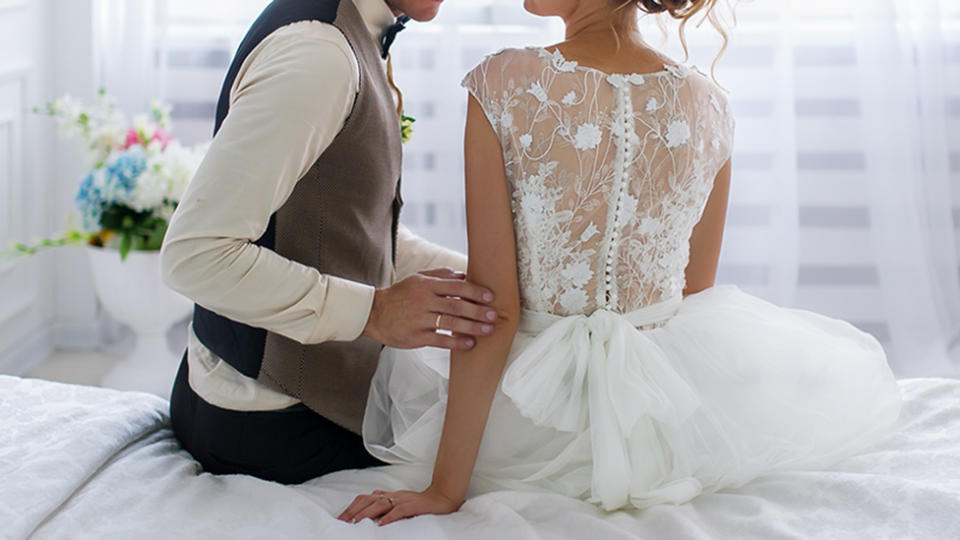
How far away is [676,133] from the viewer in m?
1.24

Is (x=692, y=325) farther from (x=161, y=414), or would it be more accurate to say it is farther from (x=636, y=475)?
(x=161, y=414)

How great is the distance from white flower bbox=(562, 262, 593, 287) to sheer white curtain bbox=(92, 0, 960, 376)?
1.87m

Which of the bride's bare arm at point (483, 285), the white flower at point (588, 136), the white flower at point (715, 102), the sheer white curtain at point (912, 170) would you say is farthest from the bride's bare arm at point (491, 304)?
the sheer white curtain at point (912, 170)

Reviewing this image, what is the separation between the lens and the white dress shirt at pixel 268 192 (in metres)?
1.10

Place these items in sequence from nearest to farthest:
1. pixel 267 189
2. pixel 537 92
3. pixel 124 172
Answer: pixel 267 189, pixel 537 92, pixel 124 172

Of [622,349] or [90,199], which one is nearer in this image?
[622,349]

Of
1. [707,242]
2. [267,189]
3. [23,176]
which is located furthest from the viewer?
[23,176]

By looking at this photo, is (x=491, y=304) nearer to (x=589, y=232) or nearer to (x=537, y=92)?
(x=589, y=232)

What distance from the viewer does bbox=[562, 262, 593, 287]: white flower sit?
49.3 inches

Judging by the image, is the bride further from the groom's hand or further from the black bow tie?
the black bow tie

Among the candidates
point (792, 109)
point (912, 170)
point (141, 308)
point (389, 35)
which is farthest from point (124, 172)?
point (912, 170)

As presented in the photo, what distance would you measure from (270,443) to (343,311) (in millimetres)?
268

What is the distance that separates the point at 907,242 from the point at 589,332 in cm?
228

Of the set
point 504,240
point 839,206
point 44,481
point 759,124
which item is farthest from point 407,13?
point 839,206
